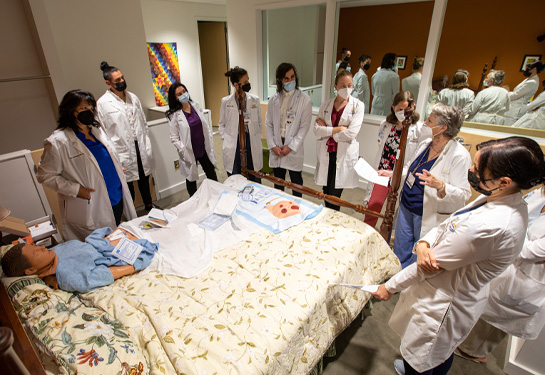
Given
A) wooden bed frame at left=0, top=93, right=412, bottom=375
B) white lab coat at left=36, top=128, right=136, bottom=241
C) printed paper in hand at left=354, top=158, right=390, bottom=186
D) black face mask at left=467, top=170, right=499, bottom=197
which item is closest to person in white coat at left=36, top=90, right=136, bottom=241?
white lab coat at left=36, top=128, right=136, bottom=241

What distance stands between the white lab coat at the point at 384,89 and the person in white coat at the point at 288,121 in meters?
1.74

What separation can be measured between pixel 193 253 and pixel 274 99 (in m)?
1.82

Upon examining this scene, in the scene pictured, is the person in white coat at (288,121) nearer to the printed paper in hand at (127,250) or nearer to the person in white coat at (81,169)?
the person in white coat at (81,169)

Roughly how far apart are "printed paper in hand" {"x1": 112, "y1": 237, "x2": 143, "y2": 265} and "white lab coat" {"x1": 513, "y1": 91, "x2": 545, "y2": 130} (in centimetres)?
366

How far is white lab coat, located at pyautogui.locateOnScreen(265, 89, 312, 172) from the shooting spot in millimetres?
2854

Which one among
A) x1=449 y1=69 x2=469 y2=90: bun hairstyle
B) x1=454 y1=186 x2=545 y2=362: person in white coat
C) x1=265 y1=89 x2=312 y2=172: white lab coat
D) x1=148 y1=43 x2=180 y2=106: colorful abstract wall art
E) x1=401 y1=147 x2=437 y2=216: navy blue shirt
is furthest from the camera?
x1=148 y1=43 x2=180 y2=106: colorful abstract wall art

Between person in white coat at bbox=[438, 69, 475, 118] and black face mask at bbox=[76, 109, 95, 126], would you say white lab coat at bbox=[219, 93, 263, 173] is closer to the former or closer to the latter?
black face mask at bbox=[76, 109, 95, 126]

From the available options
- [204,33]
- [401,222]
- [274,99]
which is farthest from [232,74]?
[204,33]

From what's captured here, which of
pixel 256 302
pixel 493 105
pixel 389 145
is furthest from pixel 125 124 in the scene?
pixel 493 105

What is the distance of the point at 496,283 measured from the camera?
1570 millimetres

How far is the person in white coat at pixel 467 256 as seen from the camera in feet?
3.44

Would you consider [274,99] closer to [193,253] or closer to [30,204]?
[193,253]

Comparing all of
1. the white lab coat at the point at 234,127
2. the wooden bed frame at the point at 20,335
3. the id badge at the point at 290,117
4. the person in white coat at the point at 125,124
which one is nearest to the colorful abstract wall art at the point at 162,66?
the person in white coat at the point at 125,124

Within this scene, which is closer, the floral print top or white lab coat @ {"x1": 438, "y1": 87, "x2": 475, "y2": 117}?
the floral print top
